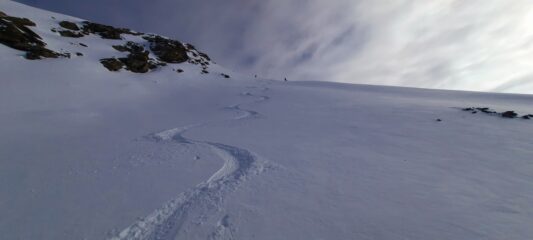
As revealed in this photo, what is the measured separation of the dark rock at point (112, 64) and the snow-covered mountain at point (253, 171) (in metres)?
7.71

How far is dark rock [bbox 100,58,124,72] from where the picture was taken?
2226cm

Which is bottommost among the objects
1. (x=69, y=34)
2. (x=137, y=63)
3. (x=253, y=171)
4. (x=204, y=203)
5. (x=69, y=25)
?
(x=204, y=203)

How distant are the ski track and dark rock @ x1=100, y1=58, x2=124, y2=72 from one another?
789 inches

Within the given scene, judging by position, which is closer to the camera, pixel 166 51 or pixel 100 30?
pixel 100 30

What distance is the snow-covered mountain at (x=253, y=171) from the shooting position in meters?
3.89

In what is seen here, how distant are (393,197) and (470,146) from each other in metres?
5.77

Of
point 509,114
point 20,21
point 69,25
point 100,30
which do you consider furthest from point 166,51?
point 509,114

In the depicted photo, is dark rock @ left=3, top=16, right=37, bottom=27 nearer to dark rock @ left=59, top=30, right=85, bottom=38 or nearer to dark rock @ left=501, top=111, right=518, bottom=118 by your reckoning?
dark rock @ left=59, top=30, right=85, bottom=38

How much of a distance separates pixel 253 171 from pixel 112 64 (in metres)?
22.8

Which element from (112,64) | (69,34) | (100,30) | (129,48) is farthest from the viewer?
(100,30)

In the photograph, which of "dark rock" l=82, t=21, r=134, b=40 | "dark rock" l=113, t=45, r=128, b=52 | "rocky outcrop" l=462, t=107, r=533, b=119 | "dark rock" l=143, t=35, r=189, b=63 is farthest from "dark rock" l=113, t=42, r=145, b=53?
"rocky outcrop" l=462, t=107, r=533, b=119

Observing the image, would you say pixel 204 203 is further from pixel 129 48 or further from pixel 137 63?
pixel 129 48

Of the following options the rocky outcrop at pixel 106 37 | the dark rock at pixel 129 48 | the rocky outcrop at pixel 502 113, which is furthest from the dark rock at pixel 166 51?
the rocky outcrop at pixel 502 113

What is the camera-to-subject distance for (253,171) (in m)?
6.02
